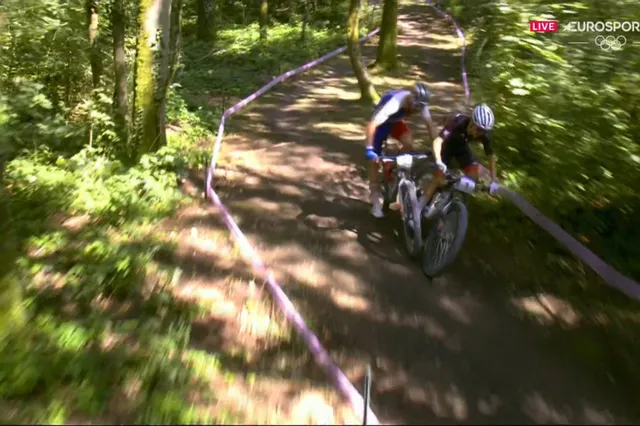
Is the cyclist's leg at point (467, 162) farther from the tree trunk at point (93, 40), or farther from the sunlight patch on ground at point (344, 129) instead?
the tree trunk at point (93, 40)

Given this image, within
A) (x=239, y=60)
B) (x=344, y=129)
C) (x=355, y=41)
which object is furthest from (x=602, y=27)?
(x=239, y=60)

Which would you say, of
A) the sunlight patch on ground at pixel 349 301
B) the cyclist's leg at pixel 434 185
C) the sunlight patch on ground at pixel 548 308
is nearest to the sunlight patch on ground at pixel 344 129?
the cyclist's leg at pixel 434 185

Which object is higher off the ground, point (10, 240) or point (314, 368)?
point (10, 240)

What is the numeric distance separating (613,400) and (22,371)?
4.88m

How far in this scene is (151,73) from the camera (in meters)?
8.83

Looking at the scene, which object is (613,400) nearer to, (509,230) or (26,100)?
(509,230)

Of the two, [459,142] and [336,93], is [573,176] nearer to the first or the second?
[459,142]

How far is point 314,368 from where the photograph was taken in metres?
Answer: 4.48

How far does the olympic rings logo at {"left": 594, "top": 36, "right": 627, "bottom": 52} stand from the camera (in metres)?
5.86

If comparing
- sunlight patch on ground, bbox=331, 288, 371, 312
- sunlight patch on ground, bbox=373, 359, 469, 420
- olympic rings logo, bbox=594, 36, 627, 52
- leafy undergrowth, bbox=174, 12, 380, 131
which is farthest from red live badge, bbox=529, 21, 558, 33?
leafy undergrowth, bbox=174, 12, 380, 131

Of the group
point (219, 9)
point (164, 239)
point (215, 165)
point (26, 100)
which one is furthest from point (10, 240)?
point (219, 9)

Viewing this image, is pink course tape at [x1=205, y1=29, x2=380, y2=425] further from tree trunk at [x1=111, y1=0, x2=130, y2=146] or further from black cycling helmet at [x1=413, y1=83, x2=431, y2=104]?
black cycling helmet at [x1=413, y1=83, x2=431, y2=104]

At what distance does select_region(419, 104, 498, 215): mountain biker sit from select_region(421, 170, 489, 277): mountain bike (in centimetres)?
11

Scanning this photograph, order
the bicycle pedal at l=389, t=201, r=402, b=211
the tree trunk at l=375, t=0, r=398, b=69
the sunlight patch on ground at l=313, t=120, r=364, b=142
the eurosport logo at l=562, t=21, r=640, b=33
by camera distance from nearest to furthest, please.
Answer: the eurosport logo at l=562, t=21, r=640, b=33 → the bicycle pedal at l=389, t=201, r=402, b=211 → the sunlight patch on ground at l=313, t=120, r=364, b=142 → the tree trunk at l=375, t=0, r=398, b=69
